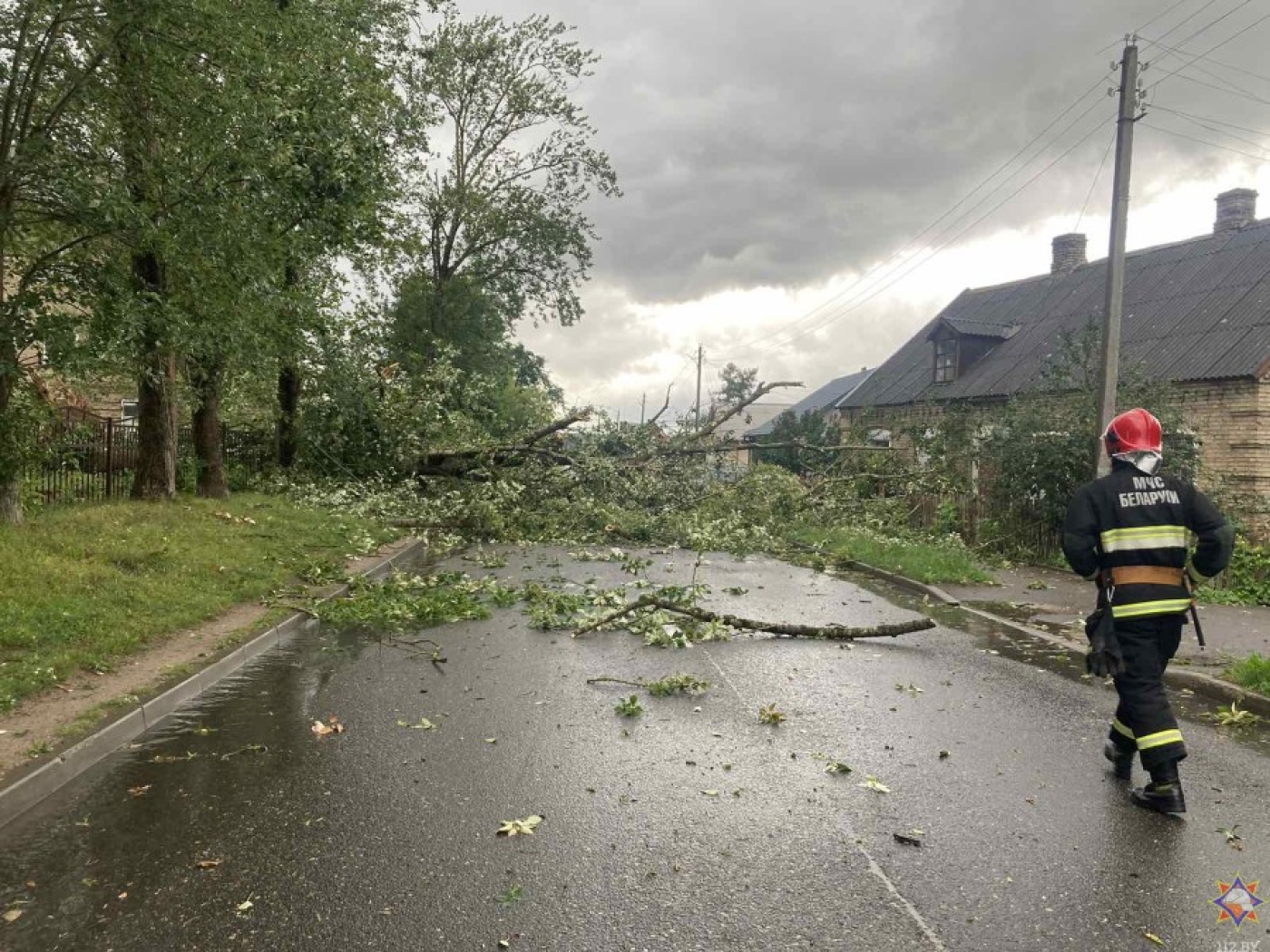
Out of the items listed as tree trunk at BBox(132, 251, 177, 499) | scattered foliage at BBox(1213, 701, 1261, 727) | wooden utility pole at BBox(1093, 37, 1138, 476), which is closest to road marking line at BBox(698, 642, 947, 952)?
scattered foliage at BBox(1213, 701, 1261, 727)

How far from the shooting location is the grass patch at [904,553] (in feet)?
39.4

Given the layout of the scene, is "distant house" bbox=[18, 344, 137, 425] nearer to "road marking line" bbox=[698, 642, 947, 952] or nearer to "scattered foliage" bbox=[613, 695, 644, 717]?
"scattered foliage" bbox=[613, 695, 644, 717]

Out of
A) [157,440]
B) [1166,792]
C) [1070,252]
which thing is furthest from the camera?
[1070,252]

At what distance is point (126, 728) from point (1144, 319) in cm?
2264

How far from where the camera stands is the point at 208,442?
16156mm

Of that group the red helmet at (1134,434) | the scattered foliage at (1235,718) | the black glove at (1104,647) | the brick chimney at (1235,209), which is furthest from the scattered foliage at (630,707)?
the brick chimney at (1235,209)

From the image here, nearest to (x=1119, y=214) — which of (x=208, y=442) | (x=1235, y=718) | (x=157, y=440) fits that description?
(x=1235, y=718)

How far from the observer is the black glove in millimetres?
4301

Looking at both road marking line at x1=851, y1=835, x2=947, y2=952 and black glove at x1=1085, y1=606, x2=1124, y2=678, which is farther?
black glove at x1=1085, y1=606, x2=1124, y2=678

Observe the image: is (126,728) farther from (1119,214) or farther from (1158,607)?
(1119,214)

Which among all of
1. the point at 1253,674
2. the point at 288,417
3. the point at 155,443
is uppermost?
the point at 288,417

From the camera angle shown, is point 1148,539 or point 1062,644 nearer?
point 1148,539

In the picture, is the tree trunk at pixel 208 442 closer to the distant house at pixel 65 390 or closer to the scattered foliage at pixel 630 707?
the distant house at pixel 65 390

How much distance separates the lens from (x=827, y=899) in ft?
10.9
